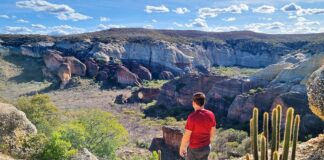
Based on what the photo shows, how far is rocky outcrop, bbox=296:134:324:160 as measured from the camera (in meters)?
9.78

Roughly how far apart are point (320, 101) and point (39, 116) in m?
23.6

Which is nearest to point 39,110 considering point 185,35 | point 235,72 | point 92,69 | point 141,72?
point 92,69

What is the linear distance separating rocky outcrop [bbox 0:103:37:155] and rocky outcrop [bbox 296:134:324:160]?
864 cm

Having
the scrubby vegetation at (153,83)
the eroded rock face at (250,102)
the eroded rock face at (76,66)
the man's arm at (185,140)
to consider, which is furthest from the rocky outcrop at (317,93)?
the eroded rock face at (76,66)

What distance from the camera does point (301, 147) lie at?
34.6 ft

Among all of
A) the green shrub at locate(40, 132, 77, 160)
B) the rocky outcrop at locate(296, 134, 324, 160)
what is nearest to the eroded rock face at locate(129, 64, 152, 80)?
the green shrub at locate(40, 132, 77, 160)

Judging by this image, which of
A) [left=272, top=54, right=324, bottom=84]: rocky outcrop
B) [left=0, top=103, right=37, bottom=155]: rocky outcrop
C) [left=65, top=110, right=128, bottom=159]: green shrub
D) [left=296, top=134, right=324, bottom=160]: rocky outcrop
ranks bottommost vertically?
[left=65, top=110, right=128, bottom=159]: green shrub

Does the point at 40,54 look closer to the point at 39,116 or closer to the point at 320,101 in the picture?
the point at 39,116

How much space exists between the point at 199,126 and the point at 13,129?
28.7 ft

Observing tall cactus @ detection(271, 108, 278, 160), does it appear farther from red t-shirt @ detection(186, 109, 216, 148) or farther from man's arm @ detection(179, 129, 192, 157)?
man's arm @ detection(179, 129, 192, 157)

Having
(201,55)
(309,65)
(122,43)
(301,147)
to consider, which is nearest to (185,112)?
(309,65)

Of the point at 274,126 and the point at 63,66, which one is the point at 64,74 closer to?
the point at 63,66

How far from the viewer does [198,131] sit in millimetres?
8203

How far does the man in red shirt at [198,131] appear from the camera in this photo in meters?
8.11
